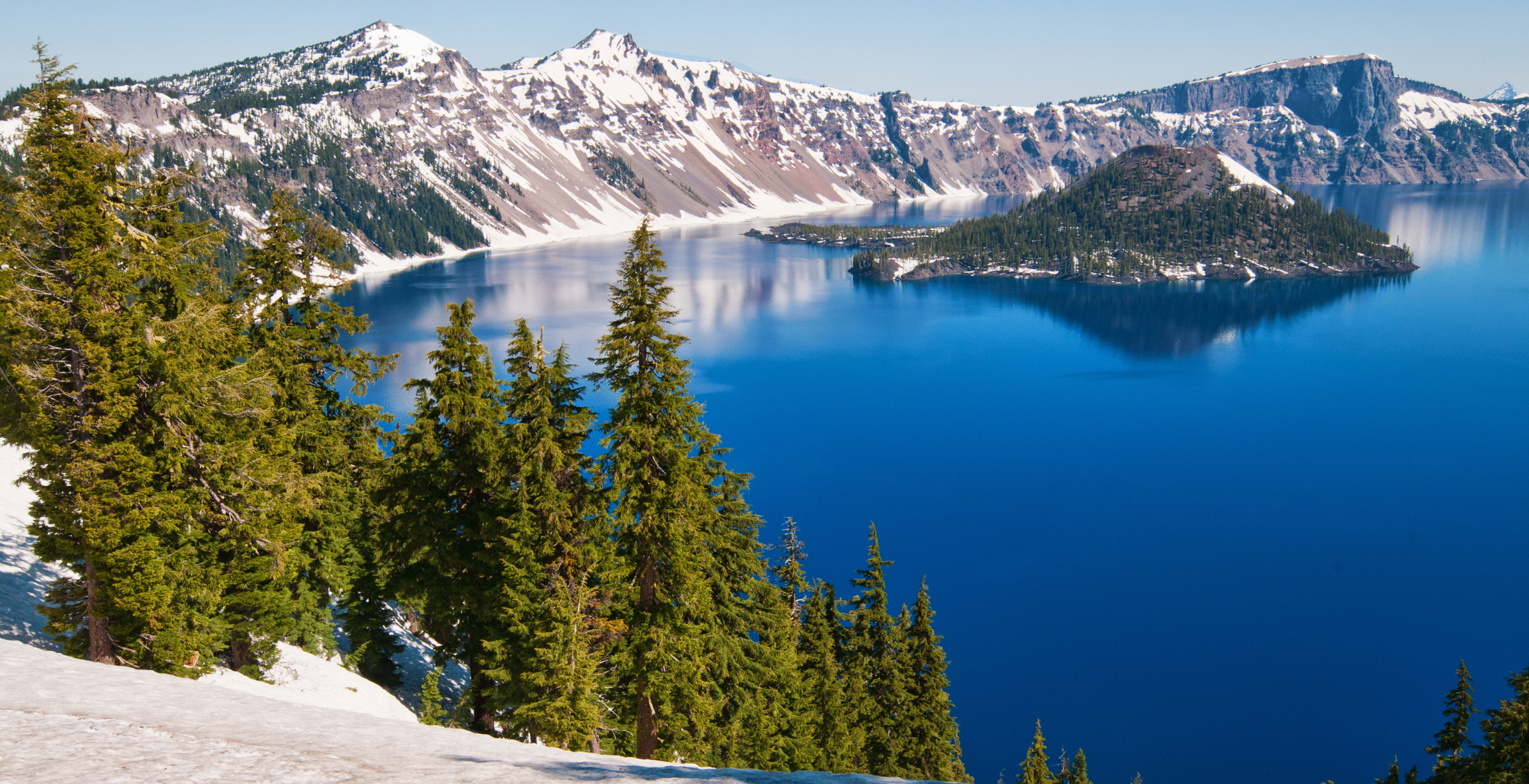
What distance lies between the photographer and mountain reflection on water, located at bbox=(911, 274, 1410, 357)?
460ft

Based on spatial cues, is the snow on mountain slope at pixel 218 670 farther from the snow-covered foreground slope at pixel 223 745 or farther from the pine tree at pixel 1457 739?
the pine tree at pixel 1457 739

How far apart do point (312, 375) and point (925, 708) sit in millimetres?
27524

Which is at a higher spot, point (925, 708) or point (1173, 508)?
point (925, 708)

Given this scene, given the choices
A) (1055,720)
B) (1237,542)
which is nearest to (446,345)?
(1055,720)

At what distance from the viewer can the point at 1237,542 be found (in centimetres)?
6256

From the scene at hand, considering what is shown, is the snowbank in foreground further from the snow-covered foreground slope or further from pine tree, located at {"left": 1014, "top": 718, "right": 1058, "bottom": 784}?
pine tree, located at {"left": 1014, "top": 718, "right": 1058, "bottom": 784}

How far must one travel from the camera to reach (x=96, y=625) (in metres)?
19.6

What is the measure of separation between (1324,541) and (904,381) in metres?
55.9

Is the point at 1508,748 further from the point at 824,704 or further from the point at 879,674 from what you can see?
the point at 824,704

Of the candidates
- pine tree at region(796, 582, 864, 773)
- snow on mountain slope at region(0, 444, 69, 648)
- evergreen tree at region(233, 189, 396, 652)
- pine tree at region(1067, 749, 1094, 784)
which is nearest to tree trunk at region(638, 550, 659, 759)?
pine tree at region(796, 582, 864, 773)

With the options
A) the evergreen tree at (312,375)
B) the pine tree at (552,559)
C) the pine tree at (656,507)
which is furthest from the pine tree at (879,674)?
the evergreen tree at (312,375)

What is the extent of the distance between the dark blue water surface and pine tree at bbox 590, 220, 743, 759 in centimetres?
2529

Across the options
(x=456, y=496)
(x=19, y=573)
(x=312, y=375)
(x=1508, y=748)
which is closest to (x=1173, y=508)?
(x=1508, y=748)

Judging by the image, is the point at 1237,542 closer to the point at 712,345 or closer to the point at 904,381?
the point at 904,381
